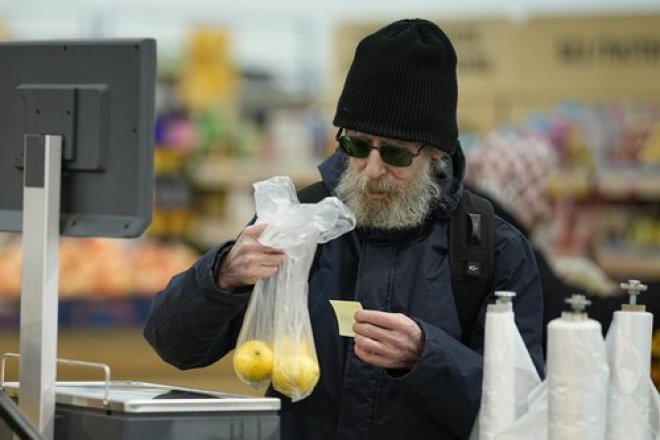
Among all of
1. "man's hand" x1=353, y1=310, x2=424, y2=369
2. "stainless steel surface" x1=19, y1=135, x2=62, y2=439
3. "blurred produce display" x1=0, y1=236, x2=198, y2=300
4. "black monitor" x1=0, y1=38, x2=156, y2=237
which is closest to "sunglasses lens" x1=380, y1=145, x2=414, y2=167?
"man's hand" x1=353, y1=310, x2=424, y2=369

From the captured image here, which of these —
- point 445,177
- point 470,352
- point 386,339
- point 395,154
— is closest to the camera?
point 386,339

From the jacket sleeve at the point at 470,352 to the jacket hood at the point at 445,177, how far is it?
0.11 metres

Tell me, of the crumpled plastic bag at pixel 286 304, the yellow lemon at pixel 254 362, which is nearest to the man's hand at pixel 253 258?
the crumpled plastic bag at pixel 286 304

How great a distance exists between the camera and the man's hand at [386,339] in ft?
9.68

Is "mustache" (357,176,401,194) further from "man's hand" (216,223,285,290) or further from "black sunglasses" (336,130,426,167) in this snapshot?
"man's hand" (216,223,285,290)

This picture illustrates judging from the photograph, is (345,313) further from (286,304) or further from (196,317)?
(196,317)

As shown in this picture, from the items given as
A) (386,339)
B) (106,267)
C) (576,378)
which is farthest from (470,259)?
(106,267)

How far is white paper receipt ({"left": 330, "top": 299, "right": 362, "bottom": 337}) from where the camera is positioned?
2.99 m

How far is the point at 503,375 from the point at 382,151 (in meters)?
0.61

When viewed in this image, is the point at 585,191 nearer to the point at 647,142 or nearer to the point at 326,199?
the point at 647,142

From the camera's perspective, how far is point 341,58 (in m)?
8.08

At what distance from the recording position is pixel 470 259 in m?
3.16

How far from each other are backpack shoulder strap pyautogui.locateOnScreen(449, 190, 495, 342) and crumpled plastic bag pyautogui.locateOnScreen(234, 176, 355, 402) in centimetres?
24

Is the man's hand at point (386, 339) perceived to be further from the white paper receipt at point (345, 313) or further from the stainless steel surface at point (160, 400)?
the stainless steel surface at point (160, 400)
